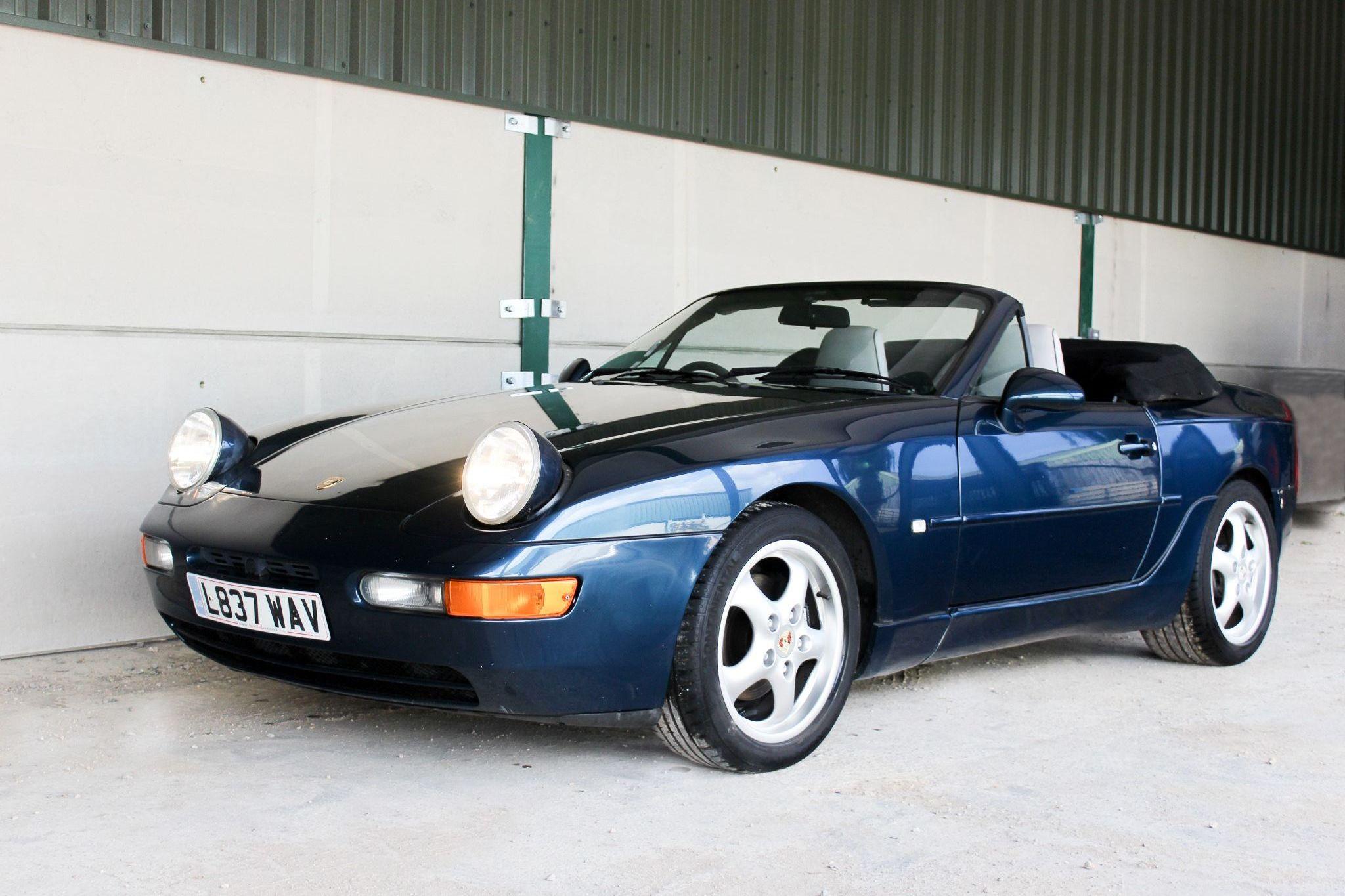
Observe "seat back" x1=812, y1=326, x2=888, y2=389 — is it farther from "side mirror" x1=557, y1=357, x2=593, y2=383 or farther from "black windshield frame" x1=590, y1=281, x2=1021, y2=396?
"side mirror" x1=557, y1=357, x2=593, y2=383

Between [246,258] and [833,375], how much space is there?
2.49 metres

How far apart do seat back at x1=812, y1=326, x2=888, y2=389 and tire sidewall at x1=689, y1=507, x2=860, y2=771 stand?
2.10 feet

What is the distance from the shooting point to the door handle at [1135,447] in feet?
14.0

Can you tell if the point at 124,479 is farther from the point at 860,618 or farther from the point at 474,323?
the point at 860,618

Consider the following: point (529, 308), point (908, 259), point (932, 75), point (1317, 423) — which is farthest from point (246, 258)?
point (1317, 423)

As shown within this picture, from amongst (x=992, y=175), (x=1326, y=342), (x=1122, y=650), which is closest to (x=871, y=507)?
(x=1122, y=650)

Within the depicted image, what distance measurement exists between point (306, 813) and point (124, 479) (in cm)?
244

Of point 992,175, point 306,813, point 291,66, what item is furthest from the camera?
point 992,175

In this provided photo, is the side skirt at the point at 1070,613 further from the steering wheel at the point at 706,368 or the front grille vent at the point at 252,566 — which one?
the front grille vent at the point at 252,566

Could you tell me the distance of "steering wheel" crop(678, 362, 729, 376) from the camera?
4.09 meters

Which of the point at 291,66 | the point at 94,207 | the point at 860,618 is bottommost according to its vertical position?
the point at 860,618

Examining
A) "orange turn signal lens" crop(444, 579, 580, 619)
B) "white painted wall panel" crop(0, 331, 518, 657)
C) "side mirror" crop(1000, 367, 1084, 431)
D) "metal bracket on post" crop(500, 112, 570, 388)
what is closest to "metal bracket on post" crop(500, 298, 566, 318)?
"metal bracket on post" crop(500, 112, 570, 388)

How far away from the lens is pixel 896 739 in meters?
3.62

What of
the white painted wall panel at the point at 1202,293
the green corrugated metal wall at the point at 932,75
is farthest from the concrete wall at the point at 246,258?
the white painted wall panel at the point at 1202,293
